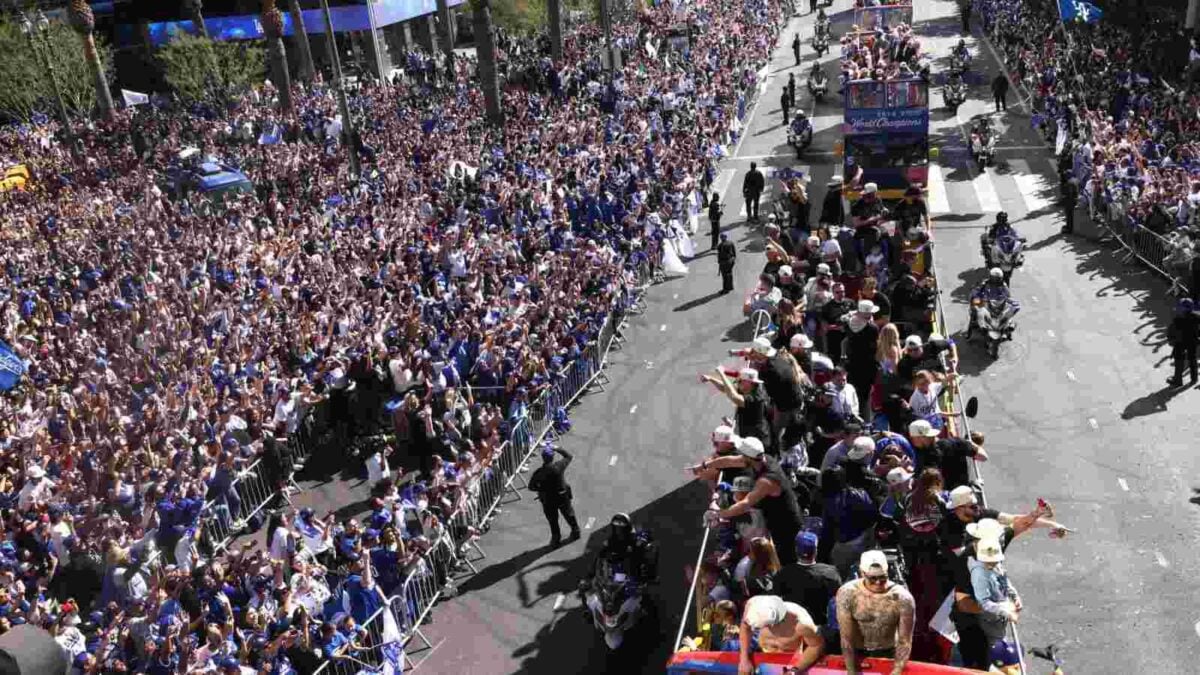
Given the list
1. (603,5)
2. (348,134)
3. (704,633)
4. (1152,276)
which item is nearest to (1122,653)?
(704,633)

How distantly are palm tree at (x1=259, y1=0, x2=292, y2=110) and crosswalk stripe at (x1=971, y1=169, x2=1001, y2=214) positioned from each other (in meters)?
21.8

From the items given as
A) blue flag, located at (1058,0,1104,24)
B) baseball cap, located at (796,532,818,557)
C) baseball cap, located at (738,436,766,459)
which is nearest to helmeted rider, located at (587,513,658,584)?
baseball cap, located at (738,436,766,459)

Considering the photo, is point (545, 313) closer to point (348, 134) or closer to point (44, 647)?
point (348, 134)

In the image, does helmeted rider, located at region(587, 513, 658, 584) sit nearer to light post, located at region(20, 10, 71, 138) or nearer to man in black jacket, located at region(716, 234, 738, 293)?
man in black jacket, located at region(716, 234, 738, 293)

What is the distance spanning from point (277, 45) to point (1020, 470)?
2854 cm

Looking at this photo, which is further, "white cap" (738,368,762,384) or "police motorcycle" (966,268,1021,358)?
"police motorcycle" (966,268,1021,358)

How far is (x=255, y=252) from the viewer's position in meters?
21.1

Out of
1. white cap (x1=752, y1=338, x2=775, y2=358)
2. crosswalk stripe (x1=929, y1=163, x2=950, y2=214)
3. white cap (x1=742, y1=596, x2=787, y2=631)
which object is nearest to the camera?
white cap (x1=742, y1=596, x2=787, y2=631)

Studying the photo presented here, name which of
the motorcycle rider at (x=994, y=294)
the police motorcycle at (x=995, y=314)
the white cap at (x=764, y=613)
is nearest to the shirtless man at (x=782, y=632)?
the white cap at (x=764, y=613)

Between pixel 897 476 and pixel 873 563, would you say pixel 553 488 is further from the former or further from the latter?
pixel 873 563

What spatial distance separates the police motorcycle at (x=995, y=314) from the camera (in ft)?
58.0

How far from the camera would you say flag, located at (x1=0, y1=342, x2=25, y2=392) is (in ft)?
53.8

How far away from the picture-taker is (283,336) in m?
17.2

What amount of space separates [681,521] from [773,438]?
265 cm
